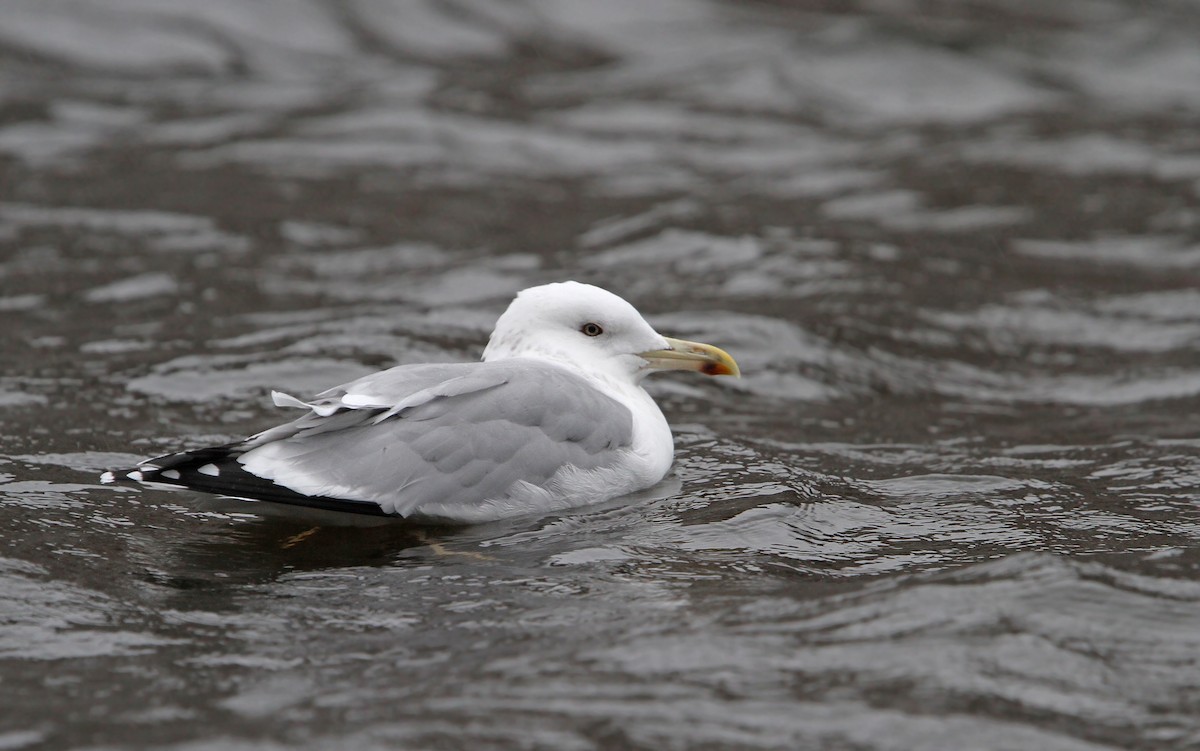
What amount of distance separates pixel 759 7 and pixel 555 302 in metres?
13.3

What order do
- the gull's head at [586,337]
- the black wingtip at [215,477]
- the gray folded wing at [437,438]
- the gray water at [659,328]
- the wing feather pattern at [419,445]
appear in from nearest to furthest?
the gray water at [659,328] < the black wingtip at [215,477] < the wing feather pattern at [419,445] < the gray folded wing at [437,438] < the gull's head at [586,337]

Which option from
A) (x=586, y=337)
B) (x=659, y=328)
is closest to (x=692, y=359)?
(x=586, y=337)

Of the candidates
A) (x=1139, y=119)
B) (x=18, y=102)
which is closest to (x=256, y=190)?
(x=18, y=102)

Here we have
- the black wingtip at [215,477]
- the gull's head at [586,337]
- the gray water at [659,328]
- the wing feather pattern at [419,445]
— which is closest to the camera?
the gray water at [659,328]

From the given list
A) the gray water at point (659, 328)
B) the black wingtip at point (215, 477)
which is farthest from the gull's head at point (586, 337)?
the black wingtip at point (215, 477)

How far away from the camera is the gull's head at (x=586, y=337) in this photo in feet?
21.9

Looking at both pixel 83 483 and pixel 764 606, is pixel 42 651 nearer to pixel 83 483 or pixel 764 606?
pixel 83 483

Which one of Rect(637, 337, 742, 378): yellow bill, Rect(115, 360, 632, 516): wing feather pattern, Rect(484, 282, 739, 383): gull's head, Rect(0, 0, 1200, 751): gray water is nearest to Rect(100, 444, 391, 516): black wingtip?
Rect(115, 360, 632, 516): wing feather pattern

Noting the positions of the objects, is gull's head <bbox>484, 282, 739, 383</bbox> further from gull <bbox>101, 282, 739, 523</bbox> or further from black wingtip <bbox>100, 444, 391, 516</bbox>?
black wingtip <bbox>100, 444, 391, 516</bbox>

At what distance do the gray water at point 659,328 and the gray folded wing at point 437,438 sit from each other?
25 cm

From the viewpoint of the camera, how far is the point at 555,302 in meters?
6.68

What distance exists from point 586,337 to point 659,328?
→ 2932 millimetres

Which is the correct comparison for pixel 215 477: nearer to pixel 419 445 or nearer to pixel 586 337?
pixel 419 445

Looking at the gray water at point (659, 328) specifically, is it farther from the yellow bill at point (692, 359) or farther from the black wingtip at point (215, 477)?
the yellow bill at point (692, 359)
